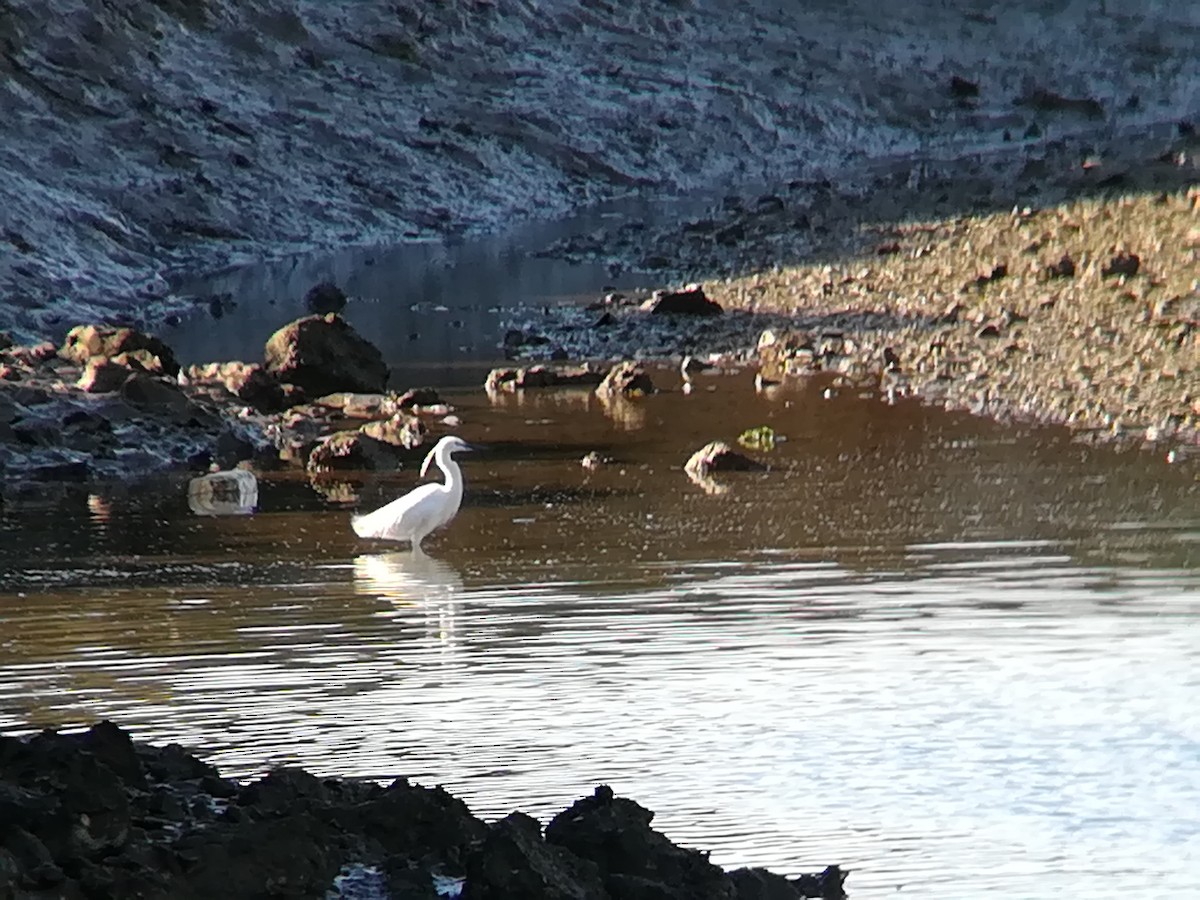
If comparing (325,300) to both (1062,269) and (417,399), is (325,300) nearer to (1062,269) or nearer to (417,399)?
(417,399)

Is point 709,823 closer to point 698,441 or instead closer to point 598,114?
point 698,441

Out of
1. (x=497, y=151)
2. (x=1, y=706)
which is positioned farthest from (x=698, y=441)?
(x=497, y=151)

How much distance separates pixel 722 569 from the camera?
447 inches

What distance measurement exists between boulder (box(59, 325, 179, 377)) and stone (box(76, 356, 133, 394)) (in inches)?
33.9

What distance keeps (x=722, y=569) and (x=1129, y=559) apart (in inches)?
71.4

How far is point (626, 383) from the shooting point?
18938 mm

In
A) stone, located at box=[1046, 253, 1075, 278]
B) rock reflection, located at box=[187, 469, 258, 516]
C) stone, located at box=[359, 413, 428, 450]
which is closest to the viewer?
rock reflection, located at box=[187, 469, 258, 516]

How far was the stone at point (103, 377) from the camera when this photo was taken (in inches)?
A: 662

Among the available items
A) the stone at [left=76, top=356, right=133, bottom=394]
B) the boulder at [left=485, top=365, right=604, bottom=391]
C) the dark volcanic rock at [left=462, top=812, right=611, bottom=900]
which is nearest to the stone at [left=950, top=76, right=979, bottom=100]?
the boulder at [left=485, top=365, right=604, bottom=391]

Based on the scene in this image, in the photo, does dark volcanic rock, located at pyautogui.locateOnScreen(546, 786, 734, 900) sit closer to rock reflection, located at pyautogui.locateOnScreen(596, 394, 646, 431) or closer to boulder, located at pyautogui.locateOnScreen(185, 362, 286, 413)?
rock reflection, located at pyautogui.locateOnScreen(596, 394, 646, 431)

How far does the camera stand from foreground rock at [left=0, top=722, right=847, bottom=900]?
586cm

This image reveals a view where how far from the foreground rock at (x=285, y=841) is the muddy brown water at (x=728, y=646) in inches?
28.6

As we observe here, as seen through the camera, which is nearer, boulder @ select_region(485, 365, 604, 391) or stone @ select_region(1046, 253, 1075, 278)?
boulder @ select_region(485, 365, 604, 391)

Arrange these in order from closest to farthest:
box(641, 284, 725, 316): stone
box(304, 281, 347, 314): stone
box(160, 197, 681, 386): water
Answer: box(160, 197, 681, 386): water, box(641, 284, 725, 316): stone, box(304, 281, 347, 314): stone
